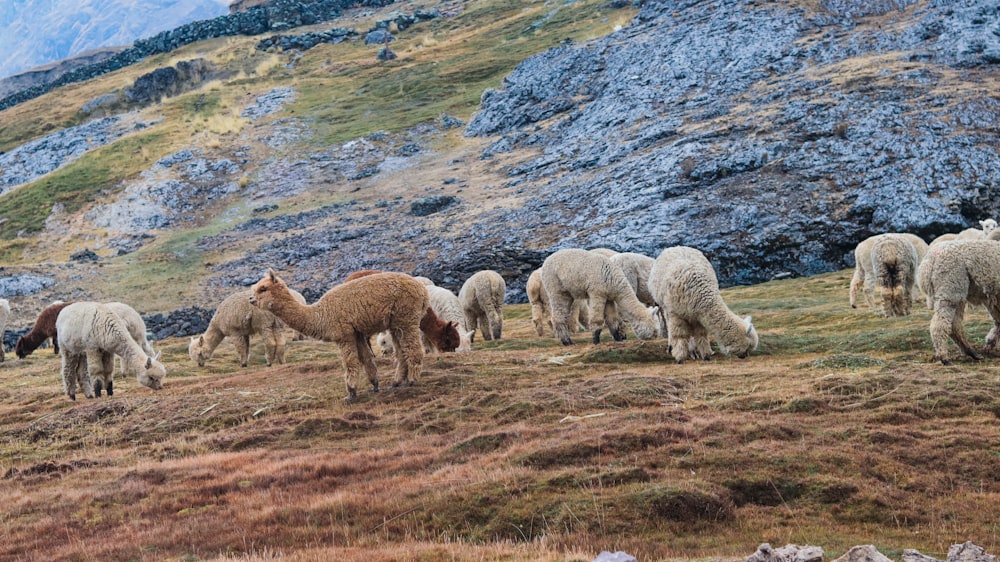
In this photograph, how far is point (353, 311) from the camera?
14867 mm

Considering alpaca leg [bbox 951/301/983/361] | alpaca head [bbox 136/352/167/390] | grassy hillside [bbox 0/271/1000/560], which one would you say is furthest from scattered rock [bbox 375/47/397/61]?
alpaca leg [bbox 951/301/983/361]

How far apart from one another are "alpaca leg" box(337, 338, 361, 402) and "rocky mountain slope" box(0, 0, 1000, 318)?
25.1 m

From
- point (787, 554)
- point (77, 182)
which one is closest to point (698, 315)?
point (787, 554)

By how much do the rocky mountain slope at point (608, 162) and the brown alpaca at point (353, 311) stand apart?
24831mm

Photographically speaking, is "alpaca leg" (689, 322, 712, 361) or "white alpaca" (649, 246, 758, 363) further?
"alpaca leg" (689, 322, 712, 361)

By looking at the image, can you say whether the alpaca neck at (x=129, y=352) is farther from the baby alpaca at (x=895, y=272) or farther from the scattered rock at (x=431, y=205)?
the scattered rock at (x=431, y=205)

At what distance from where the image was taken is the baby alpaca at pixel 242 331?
24031 mm

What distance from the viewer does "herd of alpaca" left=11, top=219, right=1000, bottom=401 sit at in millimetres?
14062

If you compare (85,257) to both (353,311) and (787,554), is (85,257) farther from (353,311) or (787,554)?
(787,554)

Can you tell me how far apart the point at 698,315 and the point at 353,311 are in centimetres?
761

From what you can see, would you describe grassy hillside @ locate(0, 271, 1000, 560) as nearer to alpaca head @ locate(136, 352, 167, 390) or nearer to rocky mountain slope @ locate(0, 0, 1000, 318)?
alpaca head @ locate(136, 352, 167, 390)

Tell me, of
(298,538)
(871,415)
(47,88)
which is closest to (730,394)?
(871,415)

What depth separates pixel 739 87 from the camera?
54.6 metres

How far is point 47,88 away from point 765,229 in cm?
11318
